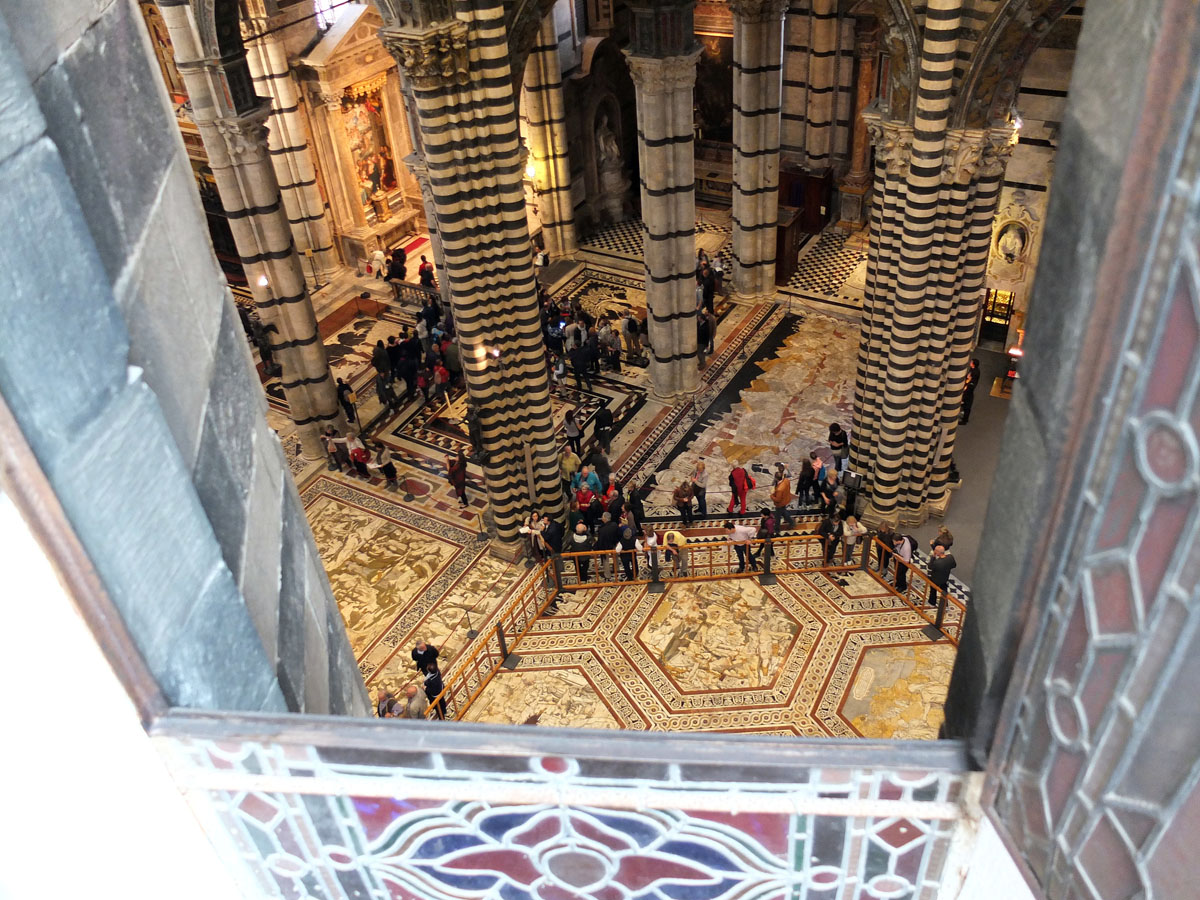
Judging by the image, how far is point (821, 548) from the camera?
12.0 m

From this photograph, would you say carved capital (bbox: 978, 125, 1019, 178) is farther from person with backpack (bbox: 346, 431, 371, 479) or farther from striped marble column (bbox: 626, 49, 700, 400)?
person with backpack (bbox: 346, 431, 371, 479)

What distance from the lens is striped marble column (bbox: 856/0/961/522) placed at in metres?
9.34

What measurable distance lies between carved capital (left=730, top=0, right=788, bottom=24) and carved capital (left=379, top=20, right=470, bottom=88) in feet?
22.0

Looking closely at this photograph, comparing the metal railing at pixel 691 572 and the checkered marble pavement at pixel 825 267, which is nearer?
the metal railing at pixel 691 572

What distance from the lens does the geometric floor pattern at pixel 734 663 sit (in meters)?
9.96

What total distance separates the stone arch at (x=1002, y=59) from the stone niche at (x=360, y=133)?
10.4m

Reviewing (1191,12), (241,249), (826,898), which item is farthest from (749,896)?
(241,249)

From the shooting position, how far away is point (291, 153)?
17.6 meters

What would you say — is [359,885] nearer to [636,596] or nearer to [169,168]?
[169,168]

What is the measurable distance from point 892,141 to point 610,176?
1003 centimetres

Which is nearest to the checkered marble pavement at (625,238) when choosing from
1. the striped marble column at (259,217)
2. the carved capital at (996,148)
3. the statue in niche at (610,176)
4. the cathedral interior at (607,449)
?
the cathedral interior at (607,449)

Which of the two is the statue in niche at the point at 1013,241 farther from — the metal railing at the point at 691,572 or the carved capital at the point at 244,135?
the carved capital at the point at 244,135

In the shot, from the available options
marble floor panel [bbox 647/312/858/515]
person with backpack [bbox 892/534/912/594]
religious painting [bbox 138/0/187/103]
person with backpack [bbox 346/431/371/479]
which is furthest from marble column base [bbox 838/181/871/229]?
religious painting [bbox 138/0/187/103]

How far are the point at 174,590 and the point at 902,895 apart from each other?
4.44ft
